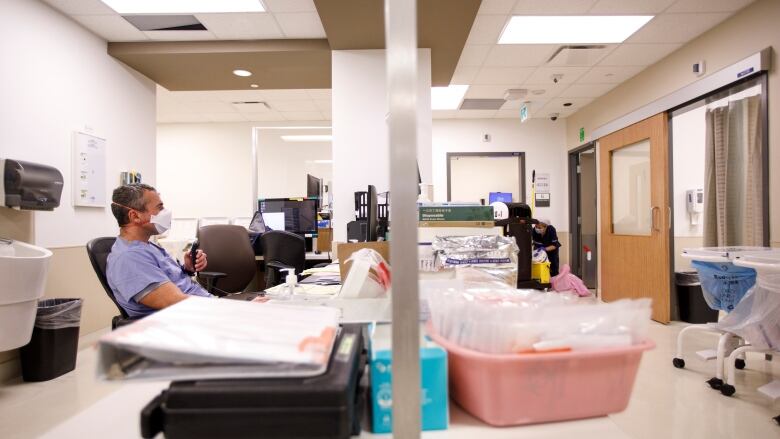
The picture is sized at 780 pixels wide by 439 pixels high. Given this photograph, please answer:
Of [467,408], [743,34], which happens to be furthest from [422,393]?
[743,34]

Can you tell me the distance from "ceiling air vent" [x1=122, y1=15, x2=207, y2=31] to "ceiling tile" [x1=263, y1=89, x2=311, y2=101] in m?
1.64

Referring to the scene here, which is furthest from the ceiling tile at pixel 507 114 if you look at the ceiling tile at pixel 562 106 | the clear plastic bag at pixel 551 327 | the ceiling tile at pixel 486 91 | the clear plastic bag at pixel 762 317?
the clear plastic bag at pixel 551 327

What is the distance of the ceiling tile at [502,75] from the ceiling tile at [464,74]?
0.07m

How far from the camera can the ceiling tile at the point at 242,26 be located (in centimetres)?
330

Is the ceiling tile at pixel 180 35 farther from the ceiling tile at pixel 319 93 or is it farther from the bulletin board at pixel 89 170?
the ceiling tile at pixel 319 93

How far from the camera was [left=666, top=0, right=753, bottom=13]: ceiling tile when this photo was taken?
3.09 m

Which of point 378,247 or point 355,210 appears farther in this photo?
point 355,210

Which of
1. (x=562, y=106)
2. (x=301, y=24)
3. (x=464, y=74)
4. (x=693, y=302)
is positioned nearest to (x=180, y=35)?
(x=301, y=24)

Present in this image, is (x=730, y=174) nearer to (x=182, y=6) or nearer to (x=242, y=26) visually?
(x=242, y=26)

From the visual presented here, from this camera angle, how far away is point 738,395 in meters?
2.32

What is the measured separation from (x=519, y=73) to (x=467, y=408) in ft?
15.2

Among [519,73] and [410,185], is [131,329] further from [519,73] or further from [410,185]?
[519,73]

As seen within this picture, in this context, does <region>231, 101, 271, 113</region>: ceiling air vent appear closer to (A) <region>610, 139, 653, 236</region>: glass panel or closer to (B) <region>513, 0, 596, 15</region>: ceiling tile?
(B) <region>513, 0, 596, 15</region>: ceiling tile

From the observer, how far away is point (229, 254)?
3186 mm
